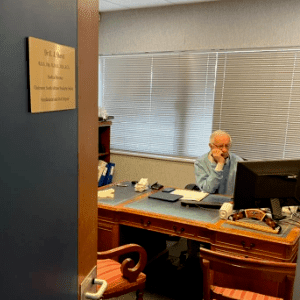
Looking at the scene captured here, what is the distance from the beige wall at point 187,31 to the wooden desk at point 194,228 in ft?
6.10

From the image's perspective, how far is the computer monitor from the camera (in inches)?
92.6

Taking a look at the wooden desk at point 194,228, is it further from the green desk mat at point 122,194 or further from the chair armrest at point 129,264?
the chair armrest at point 129,264

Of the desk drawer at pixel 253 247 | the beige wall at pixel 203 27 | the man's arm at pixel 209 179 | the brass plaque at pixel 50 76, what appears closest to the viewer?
the brass plaque at pixel 50 76

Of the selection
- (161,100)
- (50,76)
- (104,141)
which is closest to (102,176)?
(104,141)

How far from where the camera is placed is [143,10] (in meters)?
4.48

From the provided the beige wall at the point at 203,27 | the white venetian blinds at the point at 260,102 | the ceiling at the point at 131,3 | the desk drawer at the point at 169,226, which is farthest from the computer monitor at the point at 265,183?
the ceiling at the point at 131,3

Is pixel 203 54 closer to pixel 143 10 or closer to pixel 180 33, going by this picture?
pixel 180 33

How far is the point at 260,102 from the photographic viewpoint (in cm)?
399

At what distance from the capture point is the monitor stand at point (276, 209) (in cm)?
239

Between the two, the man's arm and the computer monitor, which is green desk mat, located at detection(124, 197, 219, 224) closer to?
the computer monitor

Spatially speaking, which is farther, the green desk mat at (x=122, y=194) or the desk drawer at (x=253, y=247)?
the green desk mat at (x=122, y=194)

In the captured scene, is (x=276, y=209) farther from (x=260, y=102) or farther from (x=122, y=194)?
(x=260, y=102)

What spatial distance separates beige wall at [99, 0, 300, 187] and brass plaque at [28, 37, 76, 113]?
11.6 ft

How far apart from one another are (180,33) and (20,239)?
4.05 m
